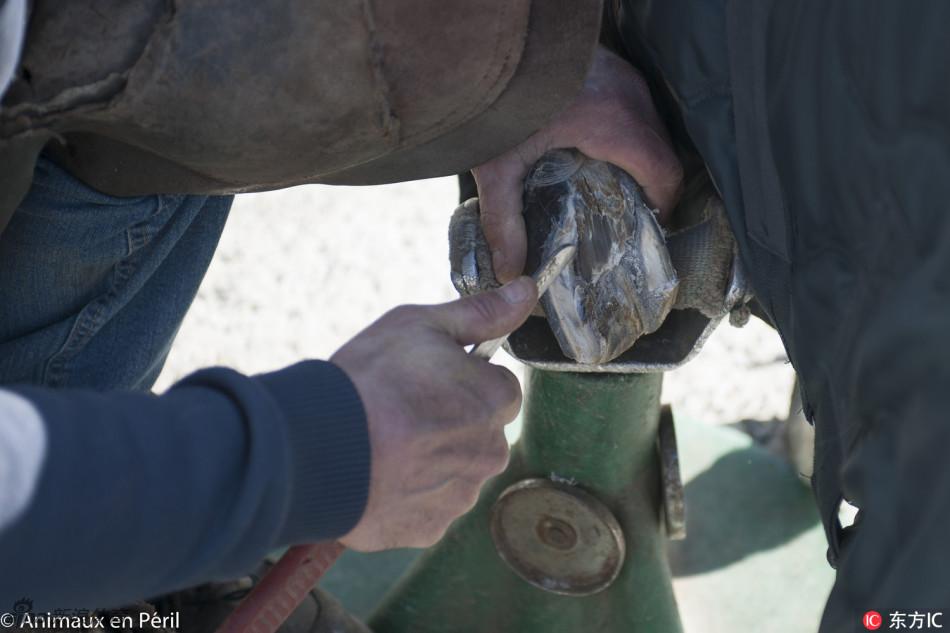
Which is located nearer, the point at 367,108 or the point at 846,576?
the point at 846,576

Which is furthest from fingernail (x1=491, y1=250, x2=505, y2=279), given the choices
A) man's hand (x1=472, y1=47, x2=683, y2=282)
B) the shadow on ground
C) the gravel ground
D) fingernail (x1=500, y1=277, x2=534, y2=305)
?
the gravel ground

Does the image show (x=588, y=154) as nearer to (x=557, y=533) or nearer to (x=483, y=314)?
(x=483, y=314)

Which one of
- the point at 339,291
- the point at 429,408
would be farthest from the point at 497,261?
the point at 339,291

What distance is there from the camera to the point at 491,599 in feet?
3.89

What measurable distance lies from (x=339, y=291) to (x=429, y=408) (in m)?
1.21

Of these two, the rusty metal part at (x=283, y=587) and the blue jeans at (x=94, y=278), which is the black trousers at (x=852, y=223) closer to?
the rusty metal part at (x=283, y=587)

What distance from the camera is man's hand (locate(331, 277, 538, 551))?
0.69 m

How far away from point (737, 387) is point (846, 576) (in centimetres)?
113

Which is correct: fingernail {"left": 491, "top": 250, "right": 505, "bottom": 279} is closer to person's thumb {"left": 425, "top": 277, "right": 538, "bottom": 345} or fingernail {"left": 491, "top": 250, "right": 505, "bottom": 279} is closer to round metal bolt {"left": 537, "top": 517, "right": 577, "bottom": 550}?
person's thumb {"left": 425, "top": 277, "right": 538, "bottom": 345}

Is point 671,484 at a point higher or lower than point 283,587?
→ lower

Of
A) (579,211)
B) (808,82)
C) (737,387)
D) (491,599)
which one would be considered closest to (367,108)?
(579,211)

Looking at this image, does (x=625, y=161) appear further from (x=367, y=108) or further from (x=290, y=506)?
(x=290, y=506)

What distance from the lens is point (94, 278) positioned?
91cm
